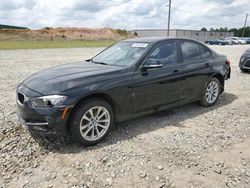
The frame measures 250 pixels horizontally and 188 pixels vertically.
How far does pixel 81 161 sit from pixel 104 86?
45.7 inches

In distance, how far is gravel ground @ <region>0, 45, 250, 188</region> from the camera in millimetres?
3078

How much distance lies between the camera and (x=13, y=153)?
11.9ft

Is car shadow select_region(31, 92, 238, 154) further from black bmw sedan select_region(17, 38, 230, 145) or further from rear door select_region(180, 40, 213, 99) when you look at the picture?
rear door select_region(180, 40, 213, 99)

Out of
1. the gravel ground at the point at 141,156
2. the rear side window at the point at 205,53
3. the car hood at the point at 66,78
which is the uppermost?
the rear side window at the point at 205,53

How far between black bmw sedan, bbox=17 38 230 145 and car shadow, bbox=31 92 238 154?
22 cm

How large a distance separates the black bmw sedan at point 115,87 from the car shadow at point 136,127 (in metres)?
0.22

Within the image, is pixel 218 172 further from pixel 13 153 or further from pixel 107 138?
pixel 13 153

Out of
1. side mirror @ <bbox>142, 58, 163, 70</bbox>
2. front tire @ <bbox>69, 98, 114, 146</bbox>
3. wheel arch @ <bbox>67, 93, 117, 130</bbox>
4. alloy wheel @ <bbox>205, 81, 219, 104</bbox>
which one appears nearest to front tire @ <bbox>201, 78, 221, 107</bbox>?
alloy wheel @ <bbox>205, 81, 219, 104</bbox>

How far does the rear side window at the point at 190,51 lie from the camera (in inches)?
205

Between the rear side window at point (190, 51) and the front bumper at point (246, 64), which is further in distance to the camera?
the front bumper at point (246, 64)

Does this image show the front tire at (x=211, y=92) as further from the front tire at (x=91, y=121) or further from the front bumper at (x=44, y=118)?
the front bumper at (x=44, y=118)

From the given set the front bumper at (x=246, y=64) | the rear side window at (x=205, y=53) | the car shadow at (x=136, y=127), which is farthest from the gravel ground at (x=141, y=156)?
the front bumper at (x=246, y=64)

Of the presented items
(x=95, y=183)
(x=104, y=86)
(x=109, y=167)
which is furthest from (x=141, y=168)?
(x=104, y=86)

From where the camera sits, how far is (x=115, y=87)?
4.00 metres
